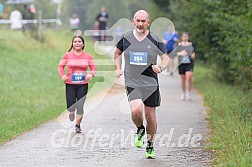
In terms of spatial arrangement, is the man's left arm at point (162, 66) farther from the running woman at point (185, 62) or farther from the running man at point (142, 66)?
the running woman at point (185, 62)

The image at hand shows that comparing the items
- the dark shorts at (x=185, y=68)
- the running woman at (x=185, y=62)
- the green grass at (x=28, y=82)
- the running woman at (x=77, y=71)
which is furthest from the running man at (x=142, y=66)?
the dark shorts at (x=185, y=68)

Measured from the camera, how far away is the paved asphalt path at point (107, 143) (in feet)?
29.8

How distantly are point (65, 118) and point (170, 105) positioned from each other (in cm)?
403

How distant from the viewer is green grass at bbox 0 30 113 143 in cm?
1381

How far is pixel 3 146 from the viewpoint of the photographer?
1038cm

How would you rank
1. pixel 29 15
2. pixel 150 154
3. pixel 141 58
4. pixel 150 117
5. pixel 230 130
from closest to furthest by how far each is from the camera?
pixel 141 58
pixel 150 154
pixel 150 117
pixel 230 130
pixel 29 15

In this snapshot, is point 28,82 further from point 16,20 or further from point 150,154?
point 150,154

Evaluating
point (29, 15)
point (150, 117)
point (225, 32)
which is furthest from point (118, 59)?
point (29, 15)

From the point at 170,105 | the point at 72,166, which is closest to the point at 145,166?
the point at 72,166

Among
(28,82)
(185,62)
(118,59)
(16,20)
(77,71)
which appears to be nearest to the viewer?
(118,59)

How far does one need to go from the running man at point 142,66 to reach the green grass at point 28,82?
2.84 m

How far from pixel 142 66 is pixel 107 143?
2010 millimetres

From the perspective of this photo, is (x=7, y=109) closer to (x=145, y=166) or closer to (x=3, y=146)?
(x=3, y=146)

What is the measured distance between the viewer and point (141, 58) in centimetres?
920
